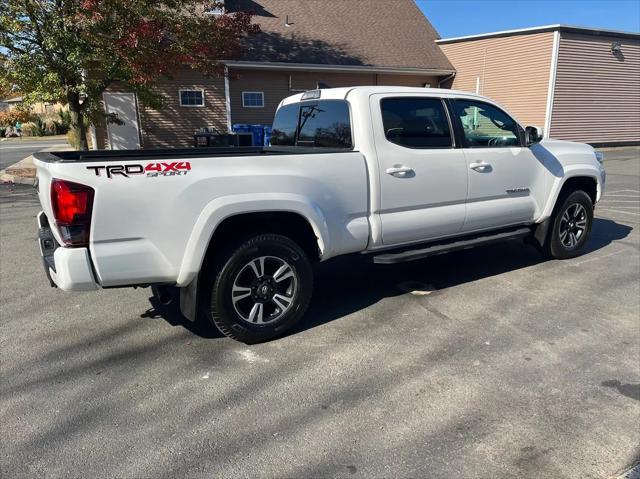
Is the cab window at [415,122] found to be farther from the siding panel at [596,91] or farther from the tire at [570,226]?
the siding panel at [596,91]

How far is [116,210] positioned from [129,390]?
1.19 m

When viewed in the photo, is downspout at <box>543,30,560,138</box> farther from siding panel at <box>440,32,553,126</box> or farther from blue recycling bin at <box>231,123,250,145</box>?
blue recycling bin at <box>231,123,250,145</box>

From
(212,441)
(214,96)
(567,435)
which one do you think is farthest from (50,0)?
(567,435)

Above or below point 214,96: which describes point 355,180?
below

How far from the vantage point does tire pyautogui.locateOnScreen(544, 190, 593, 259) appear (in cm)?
593

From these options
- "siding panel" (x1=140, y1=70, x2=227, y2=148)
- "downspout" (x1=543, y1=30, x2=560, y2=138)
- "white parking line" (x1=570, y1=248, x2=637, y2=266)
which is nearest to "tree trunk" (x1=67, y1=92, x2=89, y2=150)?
"siding panel" (x1=140, y1=70, x2=227, y2=148)

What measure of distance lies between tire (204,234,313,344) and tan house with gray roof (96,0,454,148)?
543 inches

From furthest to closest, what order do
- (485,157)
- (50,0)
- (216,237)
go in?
(50,0) < (485,157) < (216,237)

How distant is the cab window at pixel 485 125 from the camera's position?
5.08 m

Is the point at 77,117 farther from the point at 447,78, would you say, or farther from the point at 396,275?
the point at 447,78

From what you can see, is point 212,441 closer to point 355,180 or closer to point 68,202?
point 68,202

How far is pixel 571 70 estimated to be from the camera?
64.2ft

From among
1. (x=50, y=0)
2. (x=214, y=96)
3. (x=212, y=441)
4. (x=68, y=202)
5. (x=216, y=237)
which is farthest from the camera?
(x=214, y=96)

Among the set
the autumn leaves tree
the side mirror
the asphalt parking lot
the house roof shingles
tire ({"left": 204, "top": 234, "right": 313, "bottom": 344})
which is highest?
the house roof shingles
